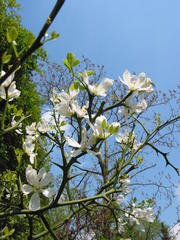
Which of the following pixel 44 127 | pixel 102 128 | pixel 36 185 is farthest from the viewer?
pixel 44 127

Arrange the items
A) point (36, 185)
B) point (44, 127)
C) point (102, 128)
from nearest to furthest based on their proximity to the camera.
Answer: point (102, 128) < point (36, 185) < point (44, 127)

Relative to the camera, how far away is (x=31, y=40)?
2.55 ft

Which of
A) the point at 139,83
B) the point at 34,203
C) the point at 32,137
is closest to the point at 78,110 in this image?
the point at 139,83

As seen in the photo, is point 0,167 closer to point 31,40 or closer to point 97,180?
point 31,40

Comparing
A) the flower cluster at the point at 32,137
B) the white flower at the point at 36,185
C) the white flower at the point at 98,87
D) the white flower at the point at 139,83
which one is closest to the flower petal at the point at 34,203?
the white flower at the point at 36,185

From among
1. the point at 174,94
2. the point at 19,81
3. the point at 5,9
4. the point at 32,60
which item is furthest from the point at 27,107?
the point at 174,94

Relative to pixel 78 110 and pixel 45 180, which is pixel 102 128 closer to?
pixel 78 110

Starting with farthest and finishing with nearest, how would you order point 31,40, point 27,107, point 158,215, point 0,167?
point 158,215 < point 27,107 < point 0,167 < point 31,40

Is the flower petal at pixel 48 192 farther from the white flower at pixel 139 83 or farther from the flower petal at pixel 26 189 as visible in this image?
the white flower at pixel 139 83

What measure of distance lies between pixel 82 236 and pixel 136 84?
18.6 ft

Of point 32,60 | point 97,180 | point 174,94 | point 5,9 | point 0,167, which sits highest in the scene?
point 174,94

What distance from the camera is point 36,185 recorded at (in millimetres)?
1003

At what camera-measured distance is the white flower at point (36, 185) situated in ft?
3.15

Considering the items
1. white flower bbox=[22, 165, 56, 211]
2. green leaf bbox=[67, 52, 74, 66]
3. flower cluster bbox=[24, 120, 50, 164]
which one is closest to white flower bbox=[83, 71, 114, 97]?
green leaf bbox=[67, 52, 74, 66]
